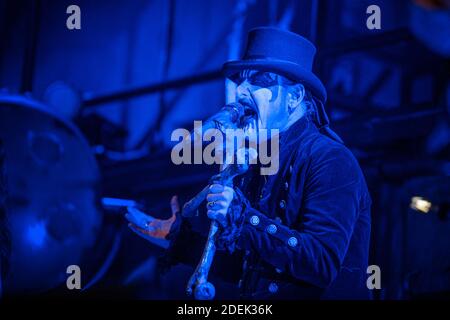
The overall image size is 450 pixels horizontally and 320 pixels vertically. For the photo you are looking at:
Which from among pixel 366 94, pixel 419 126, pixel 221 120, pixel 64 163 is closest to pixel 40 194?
pixel 64 163

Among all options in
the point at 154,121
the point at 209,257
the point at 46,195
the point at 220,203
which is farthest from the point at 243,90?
the point at 154,121

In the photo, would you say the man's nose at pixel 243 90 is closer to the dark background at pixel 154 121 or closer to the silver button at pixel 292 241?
the dark background at pixel 154 121

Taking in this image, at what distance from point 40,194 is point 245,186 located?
1.54 m

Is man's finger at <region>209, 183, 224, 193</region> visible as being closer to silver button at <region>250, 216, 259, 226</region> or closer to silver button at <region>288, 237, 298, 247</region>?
silver button at <region>250, 216, 259, 226</region>

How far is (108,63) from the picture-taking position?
535cm

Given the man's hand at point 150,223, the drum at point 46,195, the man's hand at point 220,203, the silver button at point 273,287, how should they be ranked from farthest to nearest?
Result: the drum at point 46,195, the man's hand at point 150,223, the silver button at point 273,287, the man's hand at point 220,203

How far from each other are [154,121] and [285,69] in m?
3.11

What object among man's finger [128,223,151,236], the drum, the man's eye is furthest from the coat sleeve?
the drum

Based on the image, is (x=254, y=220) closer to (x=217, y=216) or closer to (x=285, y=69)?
(x=217, y=216)

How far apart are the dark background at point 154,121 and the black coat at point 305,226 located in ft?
1.05

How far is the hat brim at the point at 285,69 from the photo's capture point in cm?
270

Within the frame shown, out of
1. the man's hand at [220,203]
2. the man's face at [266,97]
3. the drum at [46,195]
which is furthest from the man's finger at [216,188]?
the drum at [46,195]

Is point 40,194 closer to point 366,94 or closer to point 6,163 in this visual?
point 6,163

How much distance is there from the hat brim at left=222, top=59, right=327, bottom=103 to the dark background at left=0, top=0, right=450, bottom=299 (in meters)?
0.31
